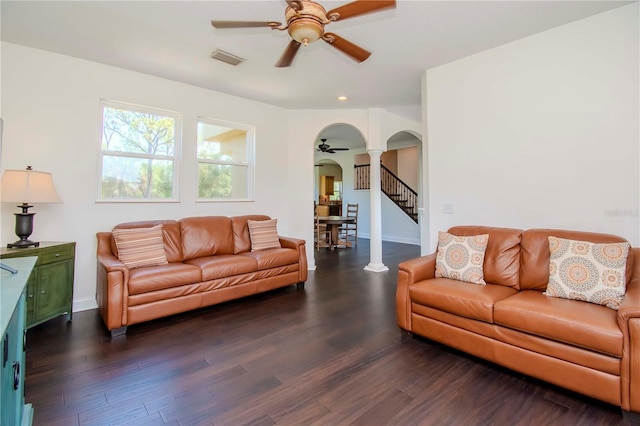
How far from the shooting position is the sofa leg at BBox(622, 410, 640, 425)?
166cm

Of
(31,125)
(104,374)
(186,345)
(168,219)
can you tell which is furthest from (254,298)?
(31,125)

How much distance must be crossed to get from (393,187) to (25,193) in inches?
340

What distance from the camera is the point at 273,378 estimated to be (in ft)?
6.84

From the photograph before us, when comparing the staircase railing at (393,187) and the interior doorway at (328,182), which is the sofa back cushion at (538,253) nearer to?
the staircase railing at (393,187)

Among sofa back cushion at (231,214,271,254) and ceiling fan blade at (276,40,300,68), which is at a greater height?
ceiling fan blade at (276,40,300,68)

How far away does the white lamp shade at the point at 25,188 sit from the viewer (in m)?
2.65

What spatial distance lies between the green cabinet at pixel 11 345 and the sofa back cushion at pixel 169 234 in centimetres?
196

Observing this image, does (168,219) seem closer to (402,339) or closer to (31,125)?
(31,125)

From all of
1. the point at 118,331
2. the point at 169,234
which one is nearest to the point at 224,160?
the point at 169,234

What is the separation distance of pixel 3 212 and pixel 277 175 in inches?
129

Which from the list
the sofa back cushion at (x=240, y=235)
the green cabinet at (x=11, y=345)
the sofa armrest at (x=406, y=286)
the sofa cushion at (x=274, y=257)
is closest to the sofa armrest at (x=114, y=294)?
the green cabinet at (x=11, y=345)

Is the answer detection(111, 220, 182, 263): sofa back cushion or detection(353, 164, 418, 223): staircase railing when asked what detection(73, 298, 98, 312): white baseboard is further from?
detection(353, 164, 418, 223): staircase railing

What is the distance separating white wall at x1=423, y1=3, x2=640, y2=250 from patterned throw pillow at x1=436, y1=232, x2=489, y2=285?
0.64 meters

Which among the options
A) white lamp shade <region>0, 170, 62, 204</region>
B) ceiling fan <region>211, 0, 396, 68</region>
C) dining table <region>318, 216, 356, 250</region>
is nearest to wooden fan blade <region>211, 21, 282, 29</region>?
ceiling fan <region>211, 0, 396, 68</region>
